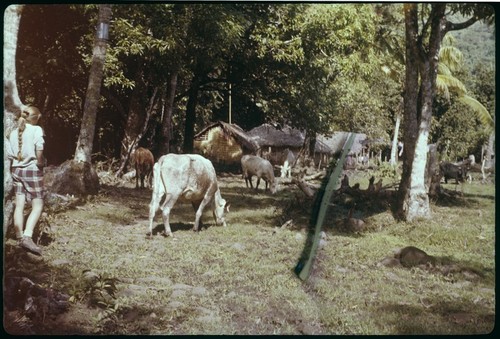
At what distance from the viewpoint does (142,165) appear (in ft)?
14.6

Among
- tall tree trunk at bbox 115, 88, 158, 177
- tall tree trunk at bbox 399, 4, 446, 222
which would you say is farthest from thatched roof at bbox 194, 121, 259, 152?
tall tree trunk at bbox 399, 4, 446, 222

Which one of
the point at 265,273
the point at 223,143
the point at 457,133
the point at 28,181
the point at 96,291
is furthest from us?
the point at 223,143

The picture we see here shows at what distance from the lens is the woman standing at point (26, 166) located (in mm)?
4078

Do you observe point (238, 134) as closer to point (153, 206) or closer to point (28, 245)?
point (153, 206)

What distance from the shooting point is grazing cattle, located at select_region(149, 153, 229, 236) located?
453cm

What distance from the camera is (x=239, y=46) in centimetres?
462

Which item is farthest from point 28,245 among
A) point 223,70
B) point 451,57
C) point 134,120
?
point 451,57

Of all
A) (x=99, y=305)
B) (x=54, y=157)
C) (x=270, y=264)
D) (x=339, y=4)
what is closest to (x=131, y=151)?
(x=54, y=157)

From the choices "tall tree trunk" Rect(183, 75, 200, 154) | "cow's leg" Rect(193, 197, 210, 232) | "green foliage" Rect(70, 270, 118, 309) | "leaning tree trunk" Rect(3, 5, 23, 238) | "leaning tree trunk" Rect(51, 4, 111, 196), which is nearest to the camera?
"green foliage" Rect(70, 270, 118, 309)

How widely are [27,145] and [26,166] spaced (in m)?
0.19

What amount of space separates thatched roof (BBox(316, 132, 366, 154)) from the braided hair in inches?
105

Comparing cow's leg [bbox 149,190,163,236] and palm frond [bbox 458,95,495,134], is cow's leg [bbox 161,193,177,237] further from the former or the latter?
palm frond [bbox 458,95,495,134]

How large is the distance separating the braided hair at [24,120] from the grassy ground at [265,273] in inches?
28.7

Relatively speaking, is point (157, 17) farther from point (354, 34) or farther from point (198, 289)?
point (198, 289)
